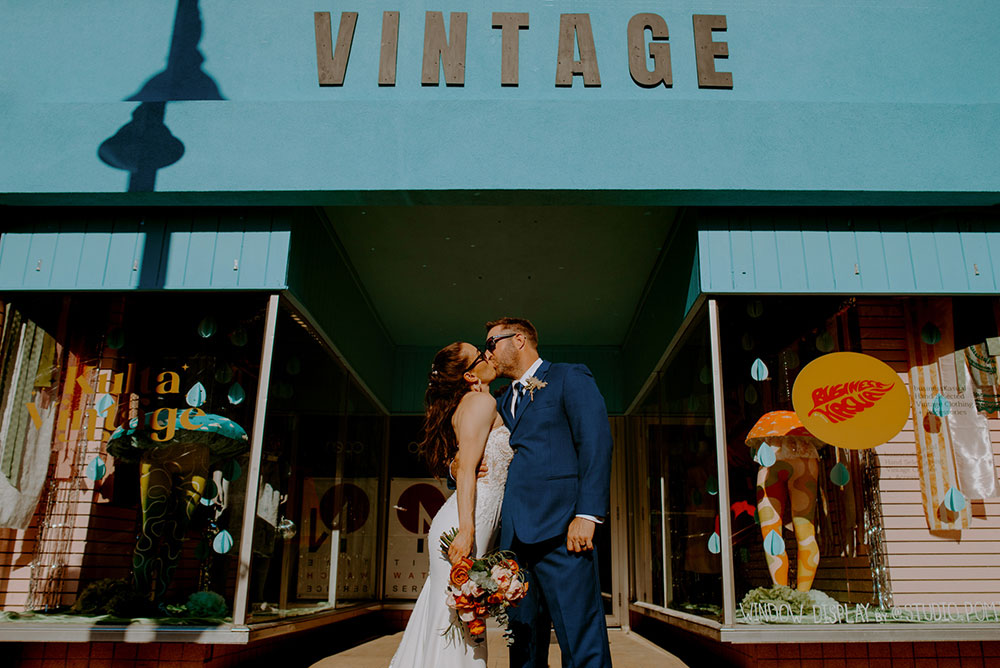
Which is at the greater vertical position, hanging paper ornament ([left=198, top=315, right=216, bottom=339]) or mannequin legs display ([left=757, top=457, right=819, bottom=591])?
hanging paper ornament ([left=198, top=315, right=216, bottom=339])

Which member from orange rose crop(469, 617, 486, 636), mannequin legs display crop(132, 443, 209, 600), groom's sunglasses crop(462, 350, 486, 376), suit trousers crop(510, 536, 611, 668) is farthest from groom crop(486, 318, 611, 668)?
mannequin legs display crop(132, 443, 209, 600)

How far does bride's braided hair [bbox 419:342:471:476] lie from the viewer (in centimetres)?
326

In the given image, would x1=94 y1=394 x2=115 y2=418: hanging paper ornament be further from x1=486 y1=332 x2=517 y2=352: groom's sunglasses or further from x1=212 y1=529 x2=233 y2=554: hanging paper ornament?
x1=486 y1=332 x2=517 y2=352: groom's sunglasses

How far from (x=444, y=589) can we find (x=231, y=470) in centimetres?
185

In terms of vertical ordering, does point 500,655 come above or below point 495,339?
below

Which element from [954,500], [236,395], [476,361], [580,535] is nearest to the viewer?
[580,535]

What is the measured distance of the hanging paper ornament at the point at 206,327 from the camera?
439 centimetres

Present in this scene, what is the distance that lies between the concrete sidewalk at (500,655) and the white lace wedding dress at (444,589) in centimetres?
215

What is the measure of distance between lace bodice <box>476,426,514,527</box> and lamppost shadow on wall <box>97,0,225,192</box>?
8.74ft

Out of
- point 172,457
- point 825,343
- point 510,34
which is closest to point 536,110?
point 510,34

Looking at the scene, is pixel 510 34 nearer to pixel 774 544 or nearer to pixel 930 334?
pixel 930 334

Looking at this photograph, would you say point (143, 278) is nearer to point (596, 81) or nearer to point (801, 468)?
point (596, 81)

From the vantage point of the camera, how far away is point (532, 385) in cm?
278

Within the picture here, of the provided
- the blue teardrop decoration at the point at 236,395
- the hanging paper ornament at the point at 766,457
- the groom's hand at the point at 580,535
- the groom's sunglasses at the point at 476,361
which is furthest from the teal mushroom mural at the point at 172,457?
the hanging paper ornament at the point at 766,457
